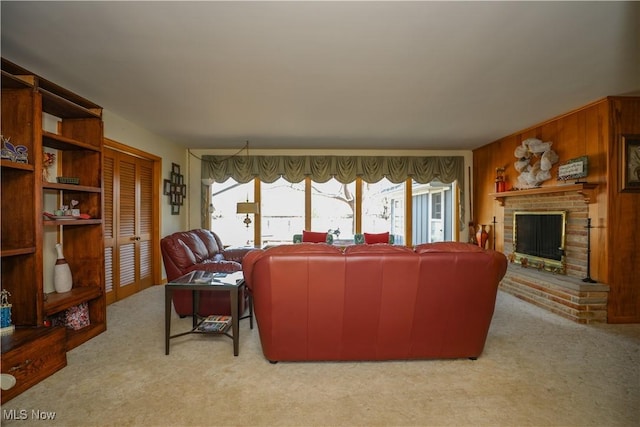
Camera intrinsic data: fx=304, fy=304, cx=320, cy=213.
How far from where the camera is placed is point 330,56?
2.40 m

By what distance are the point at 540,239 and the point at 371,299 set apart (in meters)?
3.46

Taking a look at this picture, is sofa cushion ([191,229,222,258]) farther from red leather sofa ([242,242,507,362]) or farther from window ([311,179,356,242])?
red leather sofa ([242,242,507,362])

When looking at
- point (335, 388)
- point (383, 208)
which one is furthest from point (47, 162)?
point (383, 208)

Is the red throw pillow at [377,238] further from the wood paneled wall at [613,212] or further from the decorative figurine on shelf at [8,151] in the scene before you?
the decorative figurine on shelf at [8,151]

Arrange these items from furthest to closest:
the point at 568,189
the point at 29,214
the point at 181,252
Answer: the point at 568,189 → the point at 181,252 → the point at 29,214

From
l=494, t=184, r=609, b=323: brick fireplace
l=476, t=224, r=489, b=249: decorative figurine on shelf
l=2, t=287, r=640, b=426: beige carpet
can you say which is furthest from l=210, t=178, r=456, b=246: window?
l=2, t=287, r=640, b=426: beige carpet

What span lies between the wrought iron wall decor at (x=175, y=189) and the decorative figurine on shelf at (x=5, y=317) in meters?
3.08

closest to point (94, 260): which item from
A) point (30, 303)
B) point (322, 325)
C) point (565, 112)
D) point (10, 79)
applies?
point (30, 303)

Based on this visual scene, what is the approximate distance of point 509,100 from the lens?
3.38m

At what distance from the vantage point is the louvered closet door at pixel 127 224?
4066 millimetres

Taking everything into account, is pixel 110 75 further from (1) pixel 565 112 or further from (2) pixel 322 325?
(1) pixel 565 112

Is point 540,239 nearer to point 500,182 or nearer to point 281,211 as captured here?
point 500,182

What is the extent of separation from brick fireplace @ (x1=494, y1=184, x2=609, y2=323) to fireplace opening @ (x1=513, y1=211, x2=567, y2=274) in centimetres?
7

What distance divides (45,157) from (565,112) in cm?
587
